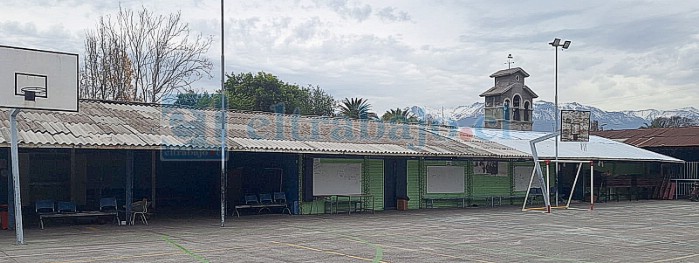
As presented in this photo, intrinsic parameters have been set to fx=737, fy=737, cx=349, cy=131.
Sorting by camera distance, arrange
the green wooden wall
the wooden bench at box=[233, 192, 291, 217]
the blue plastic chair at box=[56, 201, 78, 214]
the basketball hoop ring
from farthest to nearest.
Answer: the green wooden wall → the wooden bench at box=[233, 192, 291, 217] → the blue plastic chair at box=[56, 201, 78, 214] → the basketball hoop ring

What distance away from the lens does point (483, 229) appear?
1742 cm

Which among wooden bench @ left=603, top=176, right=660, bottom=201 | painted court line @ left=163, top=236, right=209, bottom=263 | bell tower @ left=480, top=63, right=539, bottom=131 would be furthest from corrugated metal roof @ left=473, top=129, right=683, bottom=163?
painted court line @ left=163, top=236, right=209, bottom=263

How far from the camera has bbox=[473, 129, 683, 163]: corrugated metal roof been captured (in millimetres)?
28406

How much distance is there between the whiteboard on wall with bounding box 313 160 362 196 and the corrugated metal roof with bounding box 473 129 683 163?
7216 mm

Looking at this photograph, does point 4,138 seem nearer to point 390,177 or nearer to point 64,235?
point 64,235

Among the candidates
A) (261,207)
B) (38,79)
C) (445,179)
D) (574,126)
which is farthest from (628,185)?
(38,79)

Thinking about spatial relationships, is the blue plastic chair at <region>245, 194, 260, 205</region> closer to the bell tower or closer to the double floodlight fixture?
the double floodlight fixture

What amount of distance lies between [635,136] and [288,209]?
967 inches

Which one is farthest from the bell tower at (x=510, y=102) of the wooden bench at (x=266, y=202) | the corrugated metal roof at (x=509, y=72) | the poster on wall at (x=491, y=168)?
the wooden bench at (x=266, y=202)

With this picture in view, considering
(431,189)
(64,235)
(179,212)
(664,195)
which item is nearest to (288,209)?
(179,212)

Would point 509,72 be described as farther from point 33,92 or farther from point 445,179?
point 33,92

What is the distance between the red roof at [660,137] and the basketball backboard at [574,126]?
10.7 m

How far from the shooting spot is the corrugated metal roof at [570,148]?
93.2 feet

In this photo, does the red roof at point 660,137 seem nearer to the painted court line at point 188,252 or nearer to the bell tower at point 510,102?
the bell tower at point 510,102
